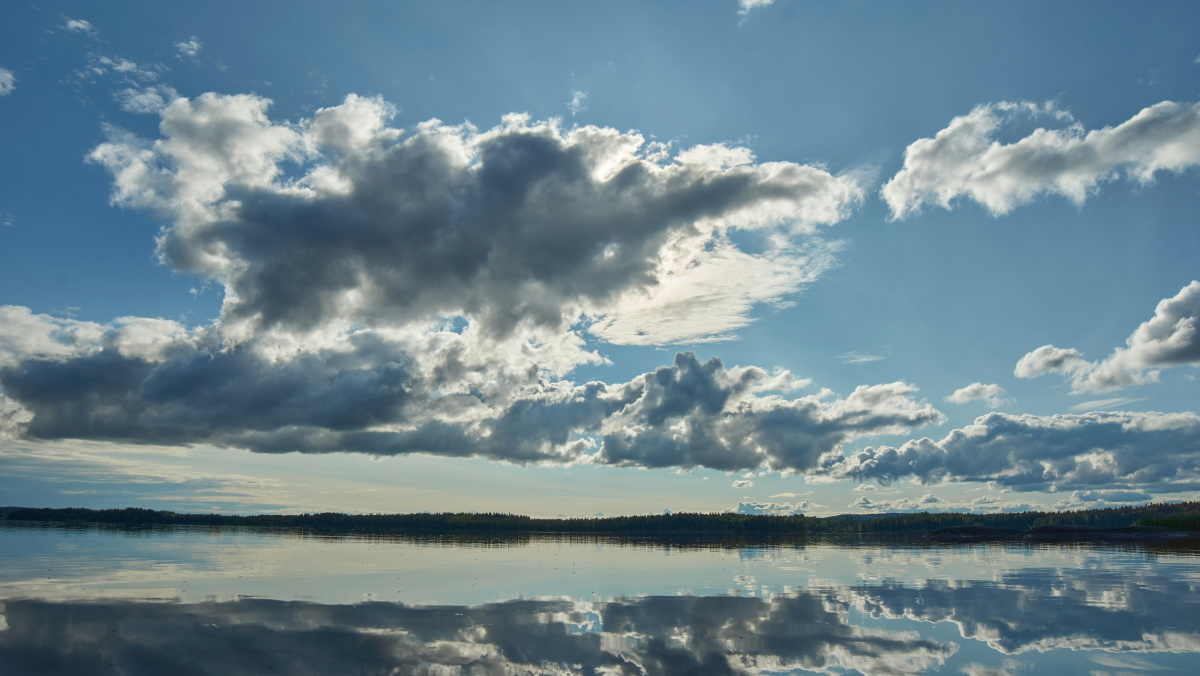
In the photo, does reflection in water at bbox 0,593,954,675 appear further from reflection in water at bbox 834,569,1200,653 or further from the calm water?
reflection in water at bbox 834,569,1200,653

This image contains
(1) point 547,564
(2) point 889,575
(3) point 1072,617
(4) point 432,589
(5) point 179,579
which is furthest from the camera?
(1) point 547,564

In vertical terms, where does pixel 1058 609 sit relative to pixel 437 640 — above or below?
below

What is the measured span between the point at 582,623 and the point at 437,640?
7.95 metres

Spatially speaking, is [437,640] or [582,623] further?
[582,623]

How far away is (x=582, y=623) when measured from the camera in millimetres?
33969

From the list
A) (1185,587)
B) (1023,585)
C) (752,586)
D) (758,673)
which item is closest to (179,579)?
(752,586)

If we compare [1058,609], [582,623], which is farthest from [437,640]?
[1058,609]

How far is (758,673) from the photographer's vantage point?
24109 millimetres

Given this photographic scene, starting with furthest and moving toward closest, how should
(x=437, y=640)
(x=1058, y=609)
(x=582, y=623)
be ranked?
(x=1058, y=609)
(x=582, y=623)
(x=437, y=640)

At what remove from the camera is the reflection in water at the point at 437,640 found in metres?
24.7

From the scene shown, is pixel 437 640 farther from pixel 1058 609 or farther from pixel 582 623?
pixel 1058 609

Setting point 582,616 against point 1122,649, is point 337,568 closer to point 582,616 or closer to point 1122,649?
point 582,616

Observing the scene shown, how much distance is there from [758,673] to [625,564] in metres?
54.8

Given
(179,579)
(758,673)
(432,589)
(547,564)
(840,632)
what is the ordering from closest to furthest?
(758,673), (840,632), (432,589), (179,579), (547,564)
